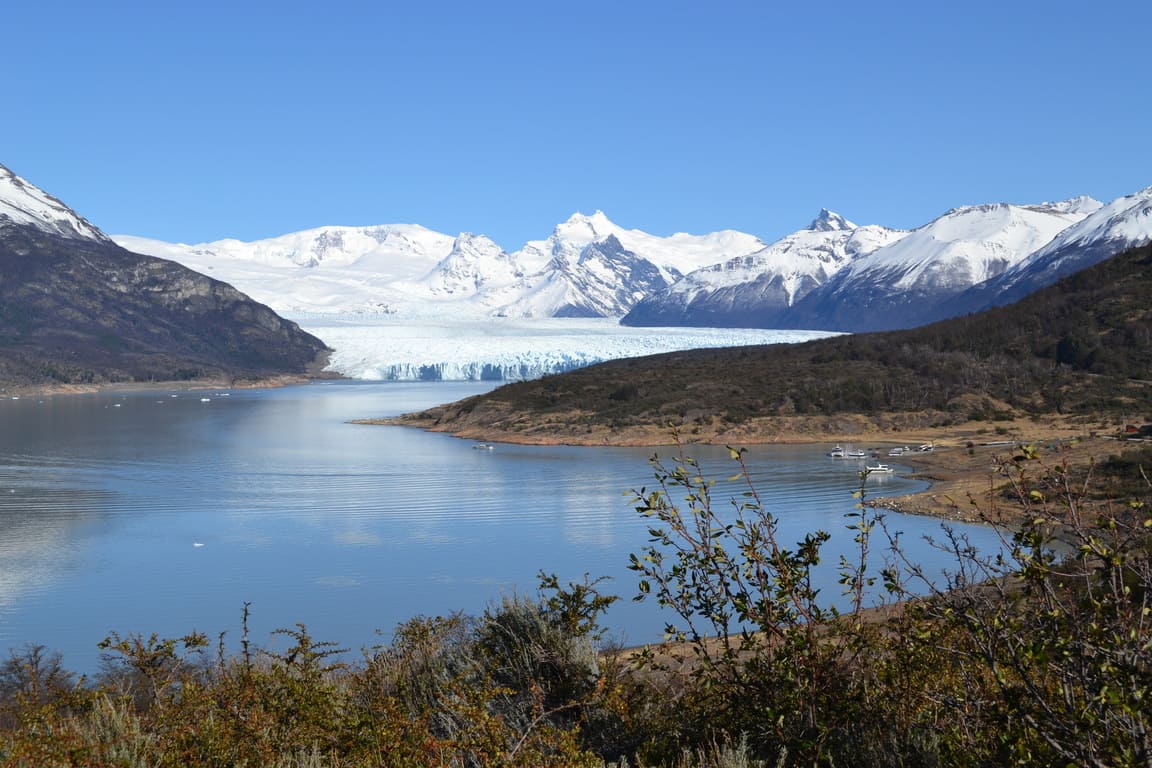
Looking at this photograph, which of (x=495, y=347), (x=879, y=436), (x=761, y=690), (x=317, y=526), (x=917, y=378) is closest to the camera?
(x=761, y=690)

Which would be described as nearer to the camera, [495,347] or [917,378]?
[917,378]

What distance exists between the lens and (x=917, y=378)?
87500 millimetres

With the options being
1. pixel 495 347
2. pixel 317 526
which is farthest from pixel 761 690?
pixel 495 347

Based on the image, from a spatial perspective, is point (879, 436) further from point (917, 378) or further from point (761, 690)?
point (761, 690)

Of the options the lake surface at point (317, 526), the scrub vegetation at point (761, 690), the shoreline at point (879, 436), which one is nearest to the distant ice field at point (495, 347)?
the shoreline at point (879, 436)

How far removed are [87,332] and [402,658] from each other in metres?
193

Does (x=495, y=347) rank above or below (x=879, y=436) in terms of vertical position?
above

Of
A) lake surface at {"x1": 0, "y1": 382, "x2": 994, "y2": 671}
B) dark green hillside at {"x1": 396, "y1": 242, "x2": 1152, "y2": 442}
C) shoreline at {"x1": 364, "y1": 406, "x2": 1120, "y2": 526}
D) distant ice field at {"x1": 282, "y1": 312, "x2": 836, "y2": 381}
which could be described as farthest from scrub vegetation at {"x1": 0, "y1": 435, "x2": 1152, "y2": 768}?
distant ice field at {"x1": 282, "y1": 312, "x2": 836, "y2": 381}

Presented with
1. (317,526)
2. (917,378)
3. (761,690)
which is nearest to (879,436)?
(917,378)

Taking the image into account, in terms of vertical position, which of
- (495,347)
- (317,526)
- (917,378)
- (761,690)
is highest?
(495,347)

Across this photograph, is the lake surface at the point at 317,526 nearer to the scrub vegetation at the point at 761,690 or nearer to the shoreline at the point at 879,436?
the scrub vegetation at the point at 761,690

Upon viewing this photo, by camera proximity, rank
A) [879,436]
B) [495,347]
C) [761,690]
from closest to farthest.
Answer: [761,690]
[879,436]
[495,347]

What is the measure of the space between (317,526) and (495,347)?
327 ft

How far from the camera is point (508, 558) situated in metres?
36.3
